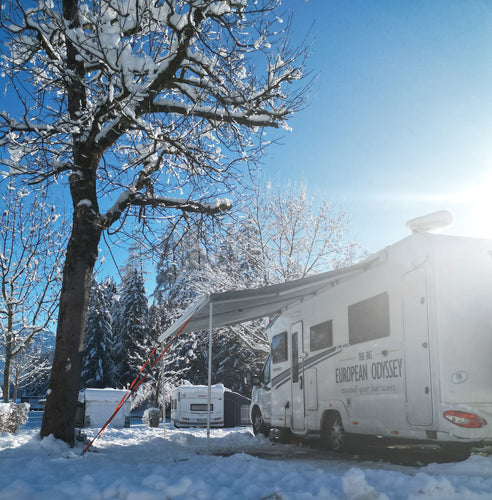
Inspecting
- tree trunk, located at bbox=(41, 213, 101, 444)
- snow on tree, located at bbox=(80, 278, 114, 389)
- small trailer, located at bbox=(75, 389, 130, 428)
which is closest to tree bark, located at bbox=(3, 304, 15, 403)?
small trailer, located at bbox=(75, 389, 130, 428)

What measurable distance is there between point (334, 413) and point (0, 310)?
10.6m

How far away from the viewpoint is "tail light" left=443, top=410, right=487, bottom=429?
553 cm

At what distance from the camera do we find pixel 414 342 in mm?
6180

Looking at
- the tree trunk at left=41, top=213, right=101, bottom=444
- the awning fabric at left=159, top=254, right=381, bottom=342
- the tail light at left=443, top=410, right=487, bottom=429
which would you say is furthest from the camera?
the tree trunk at left=41, top=213, right=101, bottom=444

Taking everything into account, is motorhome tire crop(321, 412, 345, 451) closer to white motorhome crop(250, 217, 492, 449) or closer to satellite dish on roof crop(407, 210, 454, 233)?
white motorhome crop(250, 217, 492, 449)

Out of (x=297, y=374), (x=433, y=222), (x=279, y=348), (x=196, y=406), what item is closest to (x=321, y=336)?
(x=297, y=374)

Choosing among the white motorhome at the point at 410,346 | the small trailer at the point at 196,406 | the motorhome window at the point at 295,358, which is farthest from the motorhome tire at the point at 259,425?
the small trailer at the point at 196,406

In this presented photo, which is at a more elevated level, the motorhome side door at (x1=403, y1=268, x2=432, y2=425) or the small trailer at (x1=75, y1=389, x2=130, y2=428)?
the motorhome side door at (x1=403, y1=268, x2=432, y2=425)

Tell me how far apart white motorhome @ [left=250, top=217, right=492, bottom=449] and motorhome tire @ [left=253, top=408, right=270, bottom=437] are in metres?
2.87

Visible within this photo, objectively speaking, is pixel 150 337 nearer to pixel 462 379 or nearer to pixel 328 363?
pixel 328 363

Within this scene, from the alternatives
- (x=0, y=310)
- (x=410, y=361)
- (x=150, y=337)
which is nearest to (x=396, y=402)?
(x=410, y=361)

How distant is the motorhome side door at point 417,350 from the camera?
232 inches

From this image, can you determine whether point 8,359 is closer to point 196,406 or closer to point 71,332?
point 196,406

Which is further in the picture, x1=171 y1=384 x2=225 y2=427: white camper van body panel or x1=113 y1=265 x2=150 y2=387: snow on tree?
x1=113 y1=265 x2=150 y2=387: snow on tree
